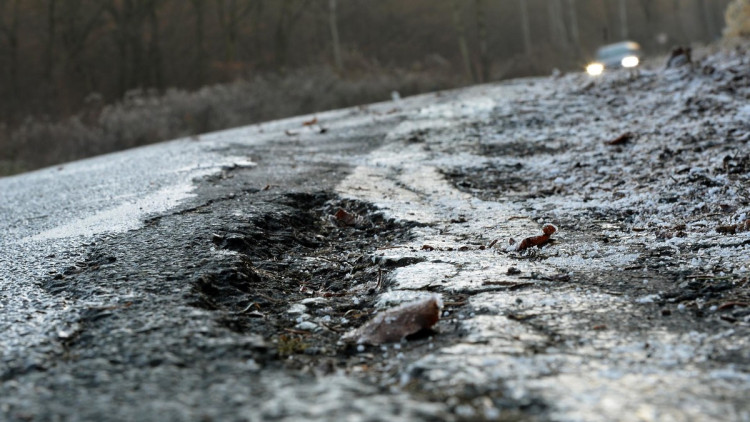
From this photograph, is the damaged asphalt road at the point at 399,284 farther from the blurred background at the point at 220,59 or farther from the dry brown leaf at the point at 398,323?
the blurred background at the point at 220,59

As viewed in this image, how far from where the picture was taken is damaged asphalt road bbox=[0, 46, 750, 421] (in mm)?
1177

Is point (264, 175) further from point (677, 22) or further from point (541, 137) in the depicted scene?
point (677, 22)

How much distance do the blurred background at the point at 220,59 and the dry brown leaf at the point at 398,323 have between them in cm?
876

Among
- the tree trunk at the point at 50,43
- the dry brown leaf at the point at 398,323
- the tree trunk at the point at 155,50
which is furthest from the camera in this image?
the tree trunk at the point at 50,43

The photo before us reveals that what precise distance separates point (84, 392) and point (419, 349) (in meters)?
0.69

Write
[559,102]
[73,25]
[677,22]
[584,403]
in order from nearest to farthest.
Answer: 1. [584,403]
2. [559,102]
3. [73,25]
4. [677,22]

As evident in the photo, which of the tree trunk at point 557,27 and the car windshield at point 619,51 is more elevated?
the tree trunk at point 557,27

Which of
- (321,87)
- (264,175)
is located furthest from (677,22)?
(264,175)

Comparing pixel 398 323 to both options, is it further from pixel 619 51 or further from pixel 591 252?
pixel 619 51

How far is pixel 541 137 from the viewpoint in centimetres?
470

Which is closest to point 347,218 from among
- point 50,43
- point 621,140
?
point 621,140

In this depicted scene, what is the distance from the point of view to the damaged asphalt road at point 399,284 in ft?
3.86

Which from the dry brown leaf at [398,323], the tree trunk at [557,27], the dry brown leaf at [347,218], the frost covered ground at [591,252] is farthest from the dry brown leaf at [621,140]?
the tree trunk at [557,27]

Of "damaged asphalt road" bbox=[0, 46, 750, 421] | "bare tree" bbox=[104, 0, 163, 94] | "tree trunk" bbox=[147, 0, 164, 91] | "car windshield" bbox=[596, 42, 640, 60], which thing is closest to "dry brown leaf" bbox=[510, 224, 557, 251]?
"damaged asphalt road" bbox=[0, 46, 750, 421]
